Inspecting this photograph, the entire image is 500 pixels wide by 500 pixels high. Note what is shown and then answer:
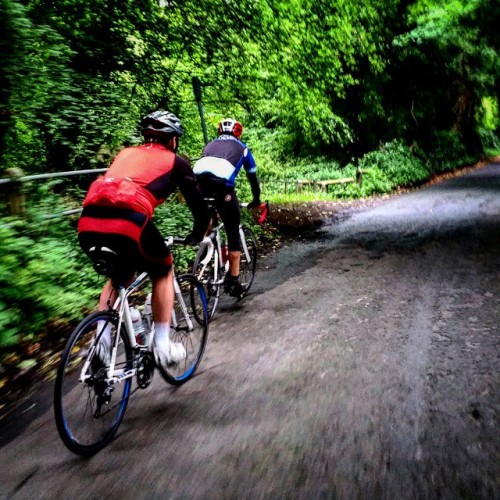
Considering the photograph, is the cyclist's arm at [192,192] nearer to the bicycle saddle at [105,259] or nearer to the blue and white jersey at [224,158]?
the bicycle saddle at [105,259]

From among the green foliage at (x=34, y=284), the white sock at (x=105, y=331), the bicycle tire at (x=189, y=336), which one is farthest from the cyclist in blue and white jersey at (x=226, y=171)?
the white sock at (x=105, y=331)

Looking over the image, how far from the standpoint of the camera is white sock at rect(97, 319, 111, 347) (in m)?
2.62

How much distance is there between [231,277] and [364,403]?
258 cm

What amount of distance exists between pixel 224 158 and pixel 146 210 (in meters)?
2.16

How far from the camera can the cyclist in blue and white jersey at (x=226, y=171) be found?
4539 millimetres

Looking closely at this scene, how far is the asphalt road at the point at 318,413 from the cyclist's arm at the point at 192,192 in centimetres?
135

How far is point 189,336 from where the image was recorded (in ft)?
12.6

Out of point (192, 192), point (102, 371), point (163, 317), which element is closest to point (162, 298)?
point (163, 317)

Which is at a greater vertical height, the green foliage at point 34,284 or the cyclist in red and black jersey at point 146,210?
the cyclist in red and black jersey at point 146,210

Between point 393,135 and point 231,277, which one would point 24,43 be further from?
point 393,135

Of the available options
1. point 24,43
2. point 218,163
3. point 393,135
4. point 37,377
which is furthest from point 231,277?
point 393,135

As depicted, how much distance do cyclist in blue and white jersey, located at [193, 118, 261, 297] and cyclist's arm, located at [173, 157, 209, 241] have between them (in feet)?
5.01

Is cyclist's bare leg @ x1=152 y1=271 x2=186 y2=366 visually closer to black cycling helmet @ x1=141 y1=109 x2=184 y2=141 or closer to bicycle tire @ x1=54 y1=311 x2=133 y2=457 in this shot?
bicycle tire @ x1=54 y1=311 x2=133 y2=457

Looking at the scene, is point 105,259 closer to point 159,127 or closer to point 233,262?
point 159,127
